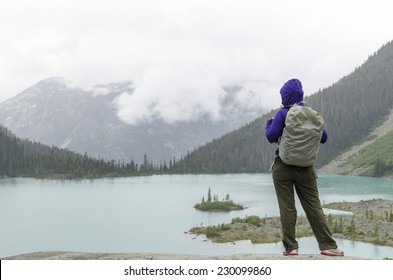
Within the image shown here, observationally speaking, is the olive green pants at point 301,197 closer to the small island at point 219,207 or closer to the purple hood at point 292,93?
the purple hood at point 292,93

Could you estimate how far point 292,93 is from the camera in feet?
31.2

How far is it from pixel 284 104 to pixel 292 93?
290 mm

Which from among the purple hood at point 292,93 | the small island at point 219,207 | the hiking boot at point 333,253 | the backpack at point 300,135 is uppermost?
the purple hood at point 292,93

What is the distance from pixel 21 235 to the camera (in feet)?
179

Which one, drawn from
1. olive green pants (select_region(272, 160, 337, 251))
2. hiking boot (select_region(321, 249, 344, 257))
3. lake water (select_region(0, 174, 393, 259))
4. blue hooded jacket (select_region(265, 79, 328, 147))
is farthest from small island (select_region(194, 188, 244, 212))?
blue hooded jacket (select_region(265, 79, 328, 147))

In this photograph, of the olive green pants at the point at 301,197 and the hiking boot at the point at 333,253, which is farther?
the olive green pants at the point at 301,197

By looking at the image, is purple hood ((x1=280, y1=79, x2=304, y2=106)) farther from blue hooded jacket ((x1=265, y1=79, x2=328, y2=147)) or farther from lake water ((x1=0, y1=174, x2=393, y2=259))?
lake water ((x1=0, y1=174, x2=393, y2=259))

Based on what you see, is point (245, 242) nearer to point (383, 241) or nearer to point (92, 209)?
point (383, 241)

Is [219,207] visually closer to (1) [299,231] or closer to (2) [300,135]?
(1) [299,231]

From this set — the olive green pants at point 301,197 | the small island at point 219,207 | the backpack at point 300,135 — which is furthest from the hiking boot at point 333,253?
the small island at point 219,207

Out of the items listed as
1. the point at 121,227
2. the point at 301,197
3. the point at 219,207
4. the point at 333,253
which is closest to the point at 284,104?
the point at 301,197

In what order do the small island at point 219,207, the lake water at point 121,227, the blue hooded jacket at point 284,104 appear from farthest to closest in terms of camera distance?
1. the small island at point 219,207
2. the lake water at point 121,227
3. the blue hooded jacket at point 284,104

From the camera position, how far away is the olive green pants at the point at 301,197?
9500mm

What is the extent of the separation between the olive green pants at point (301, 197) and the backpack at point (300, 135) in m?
0.36
